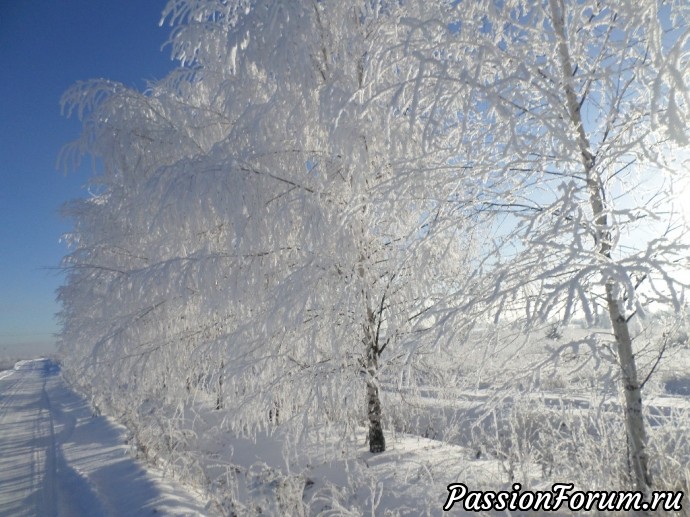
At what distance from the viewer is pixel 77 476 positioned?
5.64m

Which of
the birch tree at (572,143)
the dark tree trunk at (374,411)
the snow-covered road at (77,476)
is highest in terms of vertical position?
the birch tree at (572,143)

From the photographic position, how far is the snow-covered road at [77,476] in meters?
4.37

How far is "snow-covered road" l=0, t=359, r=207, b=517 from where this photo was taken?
4367 millimetres

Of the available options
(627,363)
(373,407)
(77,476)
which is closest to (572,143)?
(627,363)

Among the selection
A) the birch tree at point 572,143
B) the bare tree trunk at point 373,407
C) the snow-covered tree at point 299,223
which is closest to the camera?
the birch tree at point 572,143

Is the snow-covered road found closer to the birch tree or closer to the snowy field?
the snowy field

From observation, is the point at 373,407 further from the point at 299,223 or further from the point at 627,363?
the point at 627,363

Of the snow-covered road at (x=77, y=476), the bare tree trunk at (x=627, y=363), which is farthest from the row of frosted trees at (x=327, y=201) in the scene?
the snow-covered road at (x=77, y=476)

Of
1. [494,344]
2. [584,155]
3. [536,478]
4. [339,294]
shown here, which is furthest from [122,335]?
[584,155]

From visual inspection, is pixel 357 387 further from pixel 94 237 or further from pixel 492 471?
pixel 94 237

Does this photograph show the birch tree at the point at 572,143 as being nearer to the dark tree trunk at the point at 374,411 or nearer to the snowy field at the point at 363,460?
the snowy field at the point at 363,460

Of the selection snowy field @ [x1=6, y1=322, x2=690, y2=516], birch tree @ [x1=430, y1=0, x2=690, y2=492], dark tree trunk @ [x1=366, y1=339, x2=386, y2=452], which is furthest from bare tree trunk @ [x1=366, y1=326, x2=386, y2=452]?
birch tree @ [x1=430, y1=0, x2=690, y2=492]

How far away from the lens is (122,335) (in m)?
5.00

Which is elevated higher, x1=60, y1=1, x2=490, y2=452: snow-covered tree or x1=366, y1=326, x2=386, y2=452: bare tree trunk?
x1=60, y1=1, x2=490, y2=452: snow-covered tree
